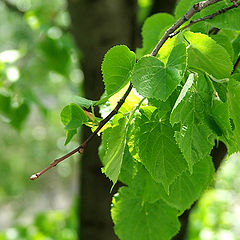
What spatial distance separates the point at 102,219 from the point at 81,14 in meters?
0.54

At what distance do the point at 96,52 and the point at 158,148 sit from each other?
0.83 m

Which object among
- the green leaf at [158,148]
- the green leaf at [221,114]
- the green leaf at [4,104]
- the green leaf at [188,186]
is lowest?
the green leaf at [4,104]

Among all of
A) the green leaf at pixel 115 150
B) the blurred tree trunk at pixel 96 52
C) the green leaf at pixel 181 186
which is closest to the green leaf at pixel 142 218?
the green leaf at pixel 181 186

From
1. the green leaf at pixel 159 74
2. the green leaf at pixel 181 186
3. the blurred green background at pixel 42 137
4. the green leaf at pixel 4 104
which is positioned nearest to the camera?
the green leaf at pixel 159 74

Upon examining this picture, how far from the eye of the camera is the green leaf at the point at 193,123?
0.36 metres

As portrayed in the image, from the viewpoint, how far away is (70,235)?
1.90 m

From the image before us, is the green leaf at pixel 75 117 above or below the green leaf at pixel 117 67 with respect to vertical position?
below

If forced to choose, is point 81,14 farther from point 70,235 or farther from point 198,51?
point 70,235

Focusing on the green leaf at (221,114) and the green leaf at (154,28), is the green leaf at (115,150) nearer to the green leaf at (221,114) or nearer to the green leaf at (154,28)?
the green leaf at (221,114)

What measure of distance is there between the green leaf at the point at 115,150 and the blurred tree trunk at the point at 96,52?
77cm

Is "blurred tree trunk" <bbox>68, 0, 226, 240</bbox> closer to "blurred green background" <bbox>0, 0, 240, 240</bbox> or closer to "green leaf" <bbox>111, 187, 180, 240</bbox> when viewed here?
"blurred green background" <bbox>0, 0, 240, 240</bbox>

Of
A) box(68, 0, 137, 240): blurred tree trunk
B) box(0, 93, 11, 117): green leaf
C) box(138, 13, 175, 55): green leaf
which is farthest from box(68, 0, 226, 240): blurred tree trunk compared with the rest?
box(138, 13, 175, 55): green leaf

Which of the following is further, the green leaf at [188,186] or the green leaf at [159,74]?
the green leaf at [188,186]

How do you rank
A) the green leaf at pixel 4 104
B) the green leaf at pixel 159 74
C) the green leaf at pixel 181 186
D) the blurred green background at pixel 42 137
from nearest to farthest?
the green leaf at pixel 159 74
the green leaf at pixel 181 186
the green leaf at pixel 4 104
the blurred green background at pixel 42 137
